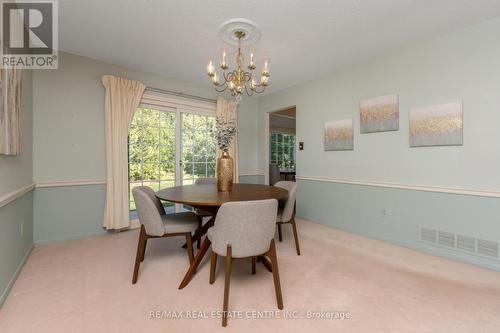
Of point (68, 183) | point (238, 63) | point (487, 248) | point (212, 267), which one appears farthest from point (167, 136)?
point (487, 248)

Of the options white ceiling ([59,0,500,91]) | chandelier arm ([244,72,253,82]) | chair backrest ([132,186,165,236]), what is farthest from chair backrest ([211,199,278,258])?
white ceiling ([59,0,500,91])

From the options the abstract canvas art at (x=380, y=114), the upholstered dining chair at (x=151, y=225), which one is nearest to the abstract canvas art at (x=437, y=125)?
the abstract canvas art at (x=380, y=114)

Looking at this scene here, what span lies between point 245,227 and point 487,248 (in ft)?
8.13

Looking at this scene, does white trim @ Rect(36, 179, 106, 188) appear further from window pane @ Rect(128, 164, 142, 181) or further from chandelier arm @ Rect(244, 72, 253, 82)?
chandelier arm @ Rect(244, 72, 253, 82)

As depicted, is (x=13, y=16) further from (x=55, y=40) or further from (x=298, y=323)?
(x=298, y=323)

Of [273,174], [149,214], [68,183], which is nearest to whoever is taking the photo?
[149,214]

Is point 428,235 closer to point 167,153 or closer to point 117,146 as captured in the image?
point 167,153

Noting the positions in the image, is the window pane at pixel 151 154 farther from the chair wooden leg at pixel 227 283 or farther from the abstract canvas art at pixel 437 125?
the abstract canvas art at pixel 437 125

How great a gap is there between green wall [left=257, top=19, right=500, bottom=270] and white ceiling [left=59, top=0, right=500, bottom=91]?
0.88 feet

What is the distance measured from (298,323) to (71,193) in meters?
3.12

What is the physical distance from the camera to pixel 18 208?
2150 millimetres

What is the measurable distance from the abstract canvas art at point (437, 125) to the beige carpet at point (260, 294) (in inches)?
50.0

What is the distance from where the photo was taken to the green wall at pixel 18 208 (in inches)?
68.1

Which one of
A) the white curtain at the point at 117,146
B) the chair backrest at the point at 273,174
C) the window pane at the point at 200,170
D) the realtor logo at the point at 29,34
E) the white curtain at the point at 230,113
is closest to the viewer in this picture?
the realtor logo at the point at 29,34
